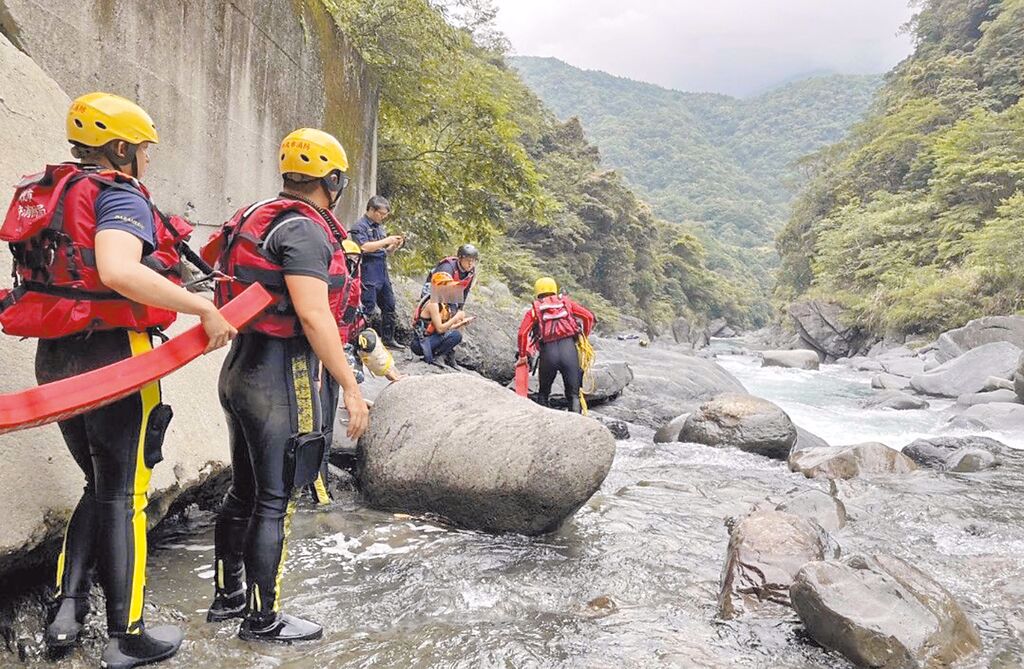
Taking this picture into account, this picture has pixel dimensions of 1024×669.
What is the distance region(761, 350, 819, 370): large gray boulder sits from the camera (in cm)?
2676

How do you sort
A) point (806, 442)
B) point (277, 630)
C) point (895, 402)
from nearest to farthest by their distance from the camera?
point (277, 630)
point (806, 442)
point (895, 402)

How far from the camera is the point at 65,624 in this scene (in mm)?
2609

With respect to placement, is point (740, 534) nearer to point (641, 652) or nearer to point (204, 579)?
point (641, 652)

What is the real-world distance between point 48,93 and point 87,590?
2.61 m

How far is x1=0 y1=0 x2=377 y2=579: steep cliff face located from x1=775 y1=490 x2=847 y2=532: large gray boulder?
13.1 ft

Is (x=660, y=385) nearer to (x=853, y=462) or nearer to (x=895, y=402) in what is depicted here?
(x=853, y=462)

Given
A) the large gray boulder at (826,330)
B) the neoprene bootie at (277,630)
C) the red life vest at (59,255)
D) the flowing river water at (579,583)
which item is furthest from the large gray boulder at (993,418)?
the large gray boulder at (826,330)

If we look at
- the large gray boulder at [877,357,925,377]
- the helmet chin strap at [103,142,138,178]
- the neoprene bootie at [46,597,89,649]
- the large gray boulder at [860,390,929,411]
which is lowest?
the large gray boulder at [877,357,925,377]

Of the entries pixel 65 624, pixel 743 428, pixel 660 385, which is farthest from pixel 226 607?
pixel 660 385

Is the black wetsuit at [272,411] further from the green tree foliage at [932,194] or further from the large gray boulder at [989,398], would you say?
the green tree foliage at [932,194]

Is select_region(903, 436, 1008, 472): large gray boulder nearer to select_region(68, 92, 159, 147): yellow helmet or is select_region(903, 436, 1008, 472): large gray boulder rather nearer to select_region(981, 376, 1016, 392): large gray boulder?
select_region(981, 376, 1016, 392): large gray boulder

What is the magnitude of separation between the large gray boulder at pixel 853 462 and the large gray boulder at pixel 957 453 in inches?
23.4

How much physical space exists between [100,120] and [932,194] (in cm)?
3424

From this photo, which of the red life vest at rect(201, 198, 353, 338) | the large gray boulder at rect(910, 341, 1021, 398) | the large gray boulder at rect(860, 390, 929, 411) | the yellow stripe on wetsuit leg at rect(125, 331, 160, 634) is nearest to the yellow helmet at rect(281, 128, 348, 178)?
the red life vest at rect(201, 198, 353, 338)
